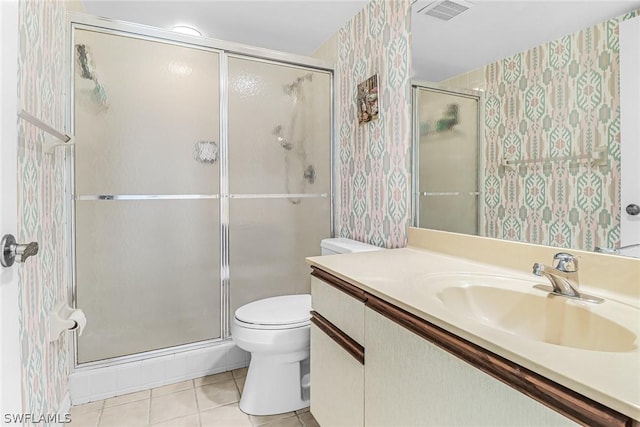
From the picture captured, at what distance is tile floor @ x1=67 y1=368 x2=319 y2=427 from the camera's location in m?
1.59

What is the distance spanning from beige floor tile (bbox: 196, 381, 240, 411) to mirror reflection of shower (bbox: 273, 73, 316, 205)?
3.88ft

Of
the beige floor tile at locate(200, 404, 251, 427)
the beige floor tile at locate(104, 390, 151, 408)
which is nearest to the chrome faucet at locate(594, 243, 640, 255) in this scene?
the beige floor tile at locate(200, 404, 251, 427)

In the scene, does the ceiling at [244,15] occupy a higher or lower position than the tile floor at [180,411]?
higher

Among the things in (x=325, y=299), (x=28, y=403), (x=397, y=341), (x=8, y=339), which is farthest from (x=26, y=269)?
(x=397, y=341)

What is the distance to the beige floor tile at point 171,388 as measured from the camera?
72.6 inches

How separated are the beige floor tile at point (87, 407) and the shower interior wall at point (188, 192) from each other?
1.4 inches

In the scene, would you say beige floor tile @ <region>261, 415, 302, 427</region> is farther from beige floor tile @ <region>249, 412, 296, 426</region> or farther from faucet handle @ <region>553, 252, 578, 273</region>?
faucet handle @ <region>553, 252, 578, 273</region>

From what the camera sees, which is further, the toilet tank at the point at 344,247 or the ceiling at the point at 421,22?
the toilet tank at the point at 344,247

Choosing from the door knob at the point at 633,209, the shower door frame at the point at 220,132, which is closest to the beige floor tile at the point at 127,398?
the shower door frame at the point at 220,132

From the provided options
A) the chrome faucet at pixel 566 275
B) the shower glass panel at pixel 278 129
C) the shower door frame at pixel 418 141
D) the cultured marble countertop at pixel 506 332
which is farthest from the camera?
the shower glass panel at pixel 278 129

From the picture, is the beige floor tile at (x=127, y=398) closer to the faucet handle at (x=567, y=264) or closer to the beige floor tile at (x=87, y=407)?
the beige floor tile at (x=87, y=407)

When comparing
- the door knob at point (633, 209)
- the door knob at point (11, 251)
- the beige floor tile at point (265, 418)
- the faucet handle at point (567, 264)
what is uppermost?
the door knob at point (633, 209)

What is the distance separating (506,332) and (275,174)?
5.79ft

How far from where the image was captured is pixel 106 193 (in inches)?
71.3
